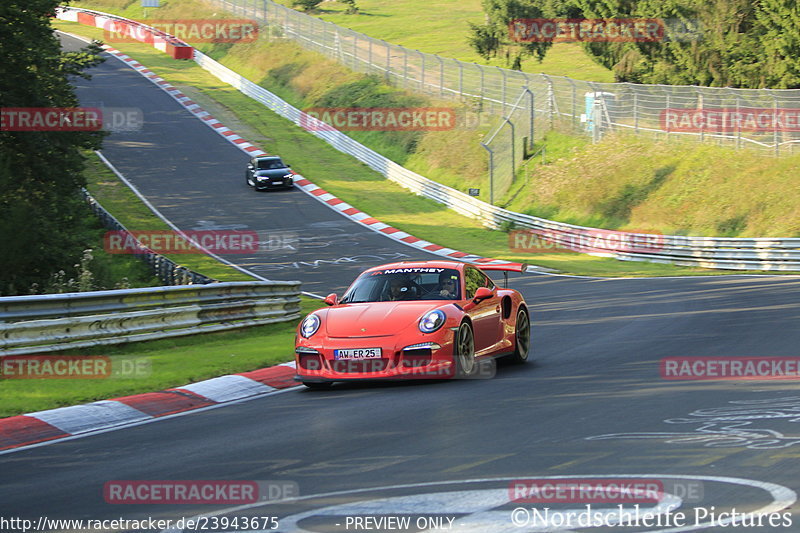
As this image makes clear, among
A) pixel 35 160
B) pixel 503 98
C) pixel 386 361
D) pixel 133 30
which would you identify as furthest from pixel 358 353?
pixel 133 30

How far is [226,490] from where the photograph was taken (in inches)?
246

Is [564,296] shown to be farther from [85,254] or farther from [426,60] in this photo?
[426,60]

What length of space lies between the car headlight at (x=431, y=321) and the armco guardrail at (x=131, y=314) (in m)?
4.87

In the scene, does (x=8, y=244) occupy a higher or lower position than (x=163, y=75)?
lower

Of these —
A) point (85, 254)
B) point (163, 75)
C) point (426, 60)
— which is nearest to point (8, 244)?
point (85, 254)

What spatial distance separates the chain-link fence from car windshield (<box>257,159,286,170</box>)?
344 inches

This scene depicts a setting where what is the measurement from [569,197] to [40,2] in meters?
22.2

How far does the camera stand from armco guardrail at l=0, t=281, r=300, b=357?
12414mm

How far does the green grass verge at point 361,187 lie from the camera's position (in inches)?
1234

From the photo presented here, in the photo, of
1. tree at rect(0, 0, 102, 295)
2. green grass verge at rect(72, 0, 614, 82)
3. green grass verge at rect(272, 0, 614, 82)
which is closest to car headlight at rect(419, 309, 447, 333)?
tree at rect(0, 0, 102, 295)

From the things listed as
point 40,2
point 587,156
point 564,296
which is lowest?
point 564,296

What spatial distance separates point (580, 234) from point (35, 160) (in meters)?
18.2

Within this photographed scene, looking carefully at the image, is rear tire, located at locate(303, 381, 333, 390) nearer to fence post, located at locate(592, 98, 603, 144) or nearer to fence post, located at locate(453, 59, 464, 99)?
fence post, located at locate(592, 98, 603, 144)

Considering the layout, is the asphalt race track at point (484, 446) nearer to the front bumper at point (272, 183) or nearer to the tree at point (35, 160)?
the tree at point (35, 160)
